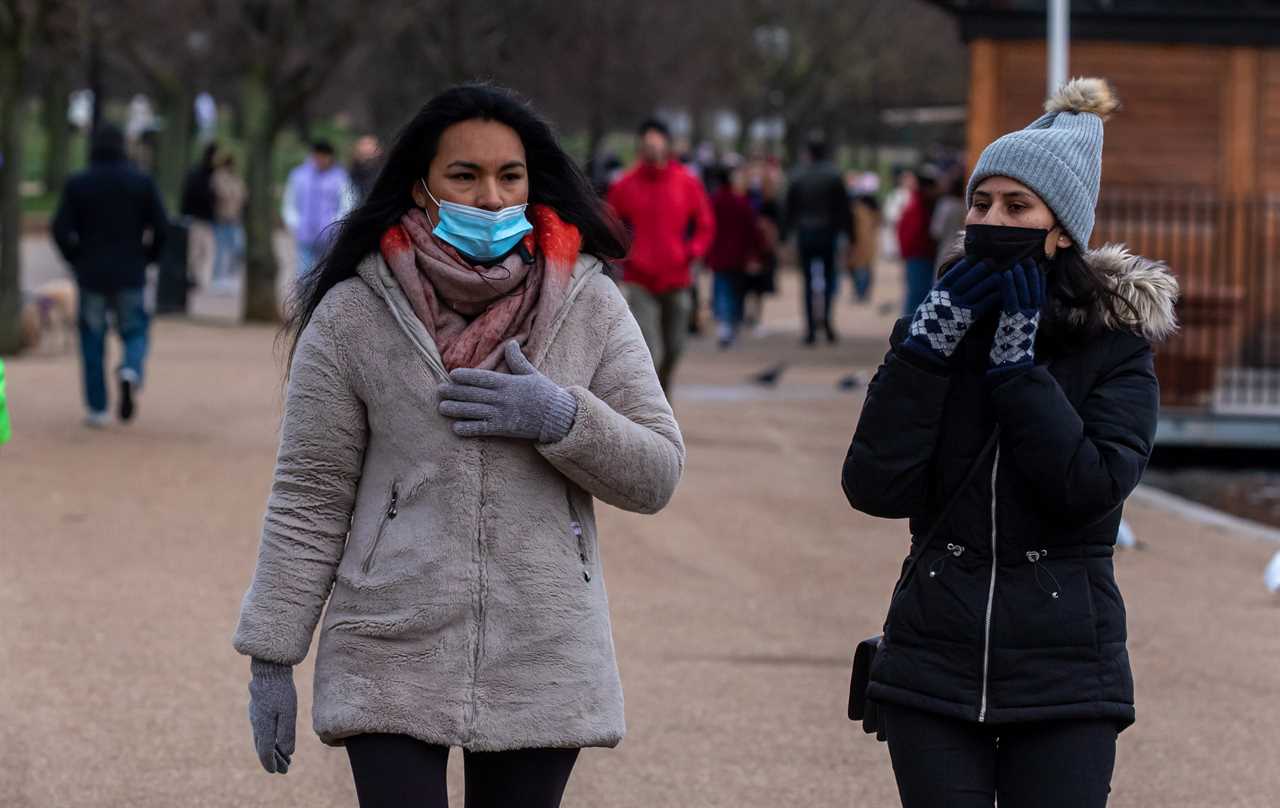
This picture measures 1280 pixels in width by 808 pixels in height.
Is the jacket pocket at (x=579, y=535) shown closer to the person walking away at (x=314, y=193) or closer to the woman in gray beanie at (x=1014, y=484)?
the woman in gray beanie at (x=1014, y=484)

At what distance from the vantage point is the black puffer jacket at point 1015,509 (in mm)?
3494

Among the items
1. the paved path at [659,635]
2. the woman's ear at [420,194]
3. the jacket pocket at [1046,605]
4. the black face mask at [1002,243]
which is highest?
the woman's ear at [420,194]

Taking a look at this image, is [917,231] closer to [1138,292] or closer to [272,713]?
[1138,292]

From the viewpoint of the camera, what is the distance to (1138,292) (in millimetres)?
3635

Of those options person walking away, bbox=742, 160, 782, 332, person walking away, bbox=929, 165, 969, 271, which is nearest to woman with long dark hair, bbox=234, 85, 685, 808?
person walking away, bbox=929, 165, 969, 271

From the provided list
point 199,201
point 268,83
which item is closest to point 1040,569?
point 268,83

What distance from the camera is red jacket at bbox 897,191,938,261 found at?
59.0 ft

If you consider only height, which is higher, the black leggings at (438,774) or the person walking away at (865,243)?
the person walking away at (865,243)

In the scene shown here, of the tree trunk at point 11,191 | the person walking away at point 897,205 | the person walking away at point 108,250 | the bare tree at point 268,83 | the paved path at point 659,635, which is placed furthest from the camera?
the bare tree at point 268,83

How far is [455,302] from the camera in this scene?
3.64 m

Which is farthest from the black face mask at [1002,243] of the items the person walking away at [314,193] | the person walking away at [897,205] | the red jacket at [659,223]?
the person walking away at [314,193]

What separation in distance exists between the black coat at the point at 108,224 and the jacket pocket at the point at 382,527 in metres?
9.72

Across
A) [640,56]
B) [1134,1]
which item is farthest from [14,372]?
[640,56]

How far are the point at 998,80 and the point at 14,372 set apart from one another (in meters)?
7.90
